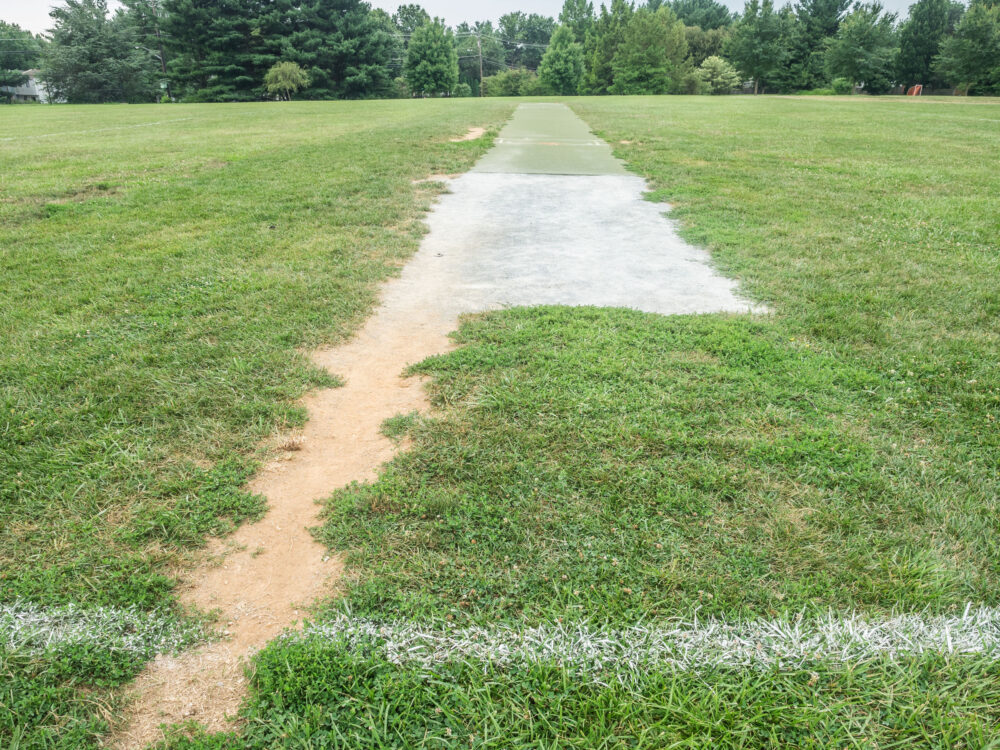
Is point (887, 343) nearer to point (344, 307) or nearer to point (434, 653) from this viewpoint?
point (434, 653)

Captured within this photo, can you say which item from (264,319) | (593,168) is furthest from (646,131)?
(264,319)

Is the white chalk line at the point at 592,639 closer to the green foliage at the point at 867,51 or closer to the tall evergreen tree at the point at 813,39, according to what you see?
the green foliage at the point at 867,51

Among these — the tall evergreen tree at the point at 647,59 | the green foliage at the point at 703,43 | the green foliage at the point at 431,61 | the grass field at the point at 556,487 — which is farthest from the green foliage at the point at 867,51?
the grass field at the point at 556,487

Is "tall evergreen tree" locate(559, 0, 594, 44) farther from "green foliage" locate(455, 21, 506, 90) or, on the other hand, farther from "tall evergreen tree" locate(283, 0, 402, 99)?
"tall evergreen tree" locate(283, 0, 402, 99)

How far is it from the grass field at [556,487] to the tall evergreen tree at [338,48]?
4085 centimetres

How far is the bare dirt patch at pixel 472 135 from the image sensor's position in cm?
1122

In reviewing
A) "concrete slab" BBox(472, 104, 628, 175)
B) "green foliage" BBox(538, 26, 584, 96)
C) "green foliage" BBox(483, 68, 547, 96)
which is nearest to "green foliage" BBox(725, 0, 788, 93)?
"green foliage" BBox(538, 26, 584, 96)

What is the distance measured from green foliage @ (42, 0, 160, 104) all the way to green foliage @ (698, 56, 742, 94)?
A: 146 feet

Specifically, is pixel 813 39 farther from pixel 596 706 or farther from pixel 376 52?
pixel 596 706

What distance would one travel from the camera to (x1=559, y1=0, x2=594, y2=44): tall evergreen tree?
6450 centimetres

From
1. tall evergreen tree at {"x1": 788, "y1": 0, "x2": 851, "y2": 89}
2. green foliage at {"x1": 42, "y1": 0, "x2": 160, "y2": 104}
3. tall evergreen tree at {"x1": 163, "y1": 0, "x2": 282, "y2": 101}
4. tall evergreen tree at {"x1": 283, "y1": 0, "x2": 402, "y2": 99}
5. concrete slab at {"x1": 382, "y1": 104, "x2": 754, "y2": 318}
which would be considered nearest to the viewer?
concrete slab at {"x1": 382, "y1": 104, "x2": 754, "y2": 318}

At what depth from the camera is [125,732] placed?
1.30 m

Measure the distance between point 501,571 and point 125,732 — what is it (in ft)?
3.40

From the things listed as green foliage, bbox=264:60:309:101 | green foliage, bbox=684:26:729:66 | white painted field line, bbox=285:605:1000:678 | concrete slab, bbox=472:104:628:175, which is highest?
green foliage, bbox=684:26:729:66
